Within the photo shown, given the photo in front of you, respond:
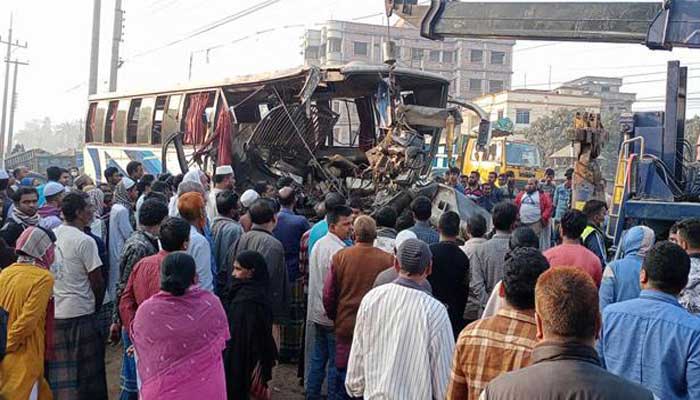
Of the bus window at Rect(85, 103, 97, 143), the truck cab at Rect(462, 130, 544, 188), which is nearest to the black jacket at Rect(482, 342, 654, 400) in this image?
the bus window at Rect(85, 103, 97, 143)

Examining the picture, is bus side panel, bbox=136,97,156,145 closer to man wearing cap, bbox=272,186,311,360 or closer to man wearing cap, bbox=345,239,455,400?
man wearing cap, bbox=272,186,311,360

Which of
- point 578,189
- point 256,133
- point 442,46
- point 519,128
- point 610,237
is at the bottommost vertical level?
point 610,237

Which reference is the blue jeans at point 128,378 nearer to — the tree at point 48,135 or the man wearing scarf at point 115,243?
the man wearing scarf at point 115,243

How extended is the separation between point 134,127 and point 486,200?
781cm

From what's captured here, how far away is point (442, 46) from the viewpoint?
6156 centimetres

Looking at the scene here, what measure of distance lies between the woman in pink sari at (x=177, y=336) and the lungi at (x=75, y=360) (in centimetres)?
149

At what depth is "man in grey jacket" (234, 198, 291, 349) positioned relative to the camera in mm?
5105

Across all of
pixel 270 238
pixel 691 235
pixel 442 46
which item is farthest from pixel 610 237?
pixel 442 46

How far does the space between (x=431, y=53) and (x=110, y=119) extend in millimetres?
50148

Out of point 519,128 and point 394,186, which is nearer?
point 394,186

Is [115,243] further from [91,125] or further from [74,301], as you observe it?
[91,125]

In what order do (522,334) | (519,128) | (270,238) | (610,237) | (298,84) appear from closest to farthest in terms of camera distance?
(522,334) → (270,238) → (610,237) → (298,84) → (519,128)

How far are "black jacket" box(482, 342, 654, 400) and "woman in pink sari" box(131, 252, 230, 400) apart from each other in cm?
183

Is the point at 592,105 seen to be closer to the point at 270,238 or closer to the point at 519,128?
the point at 519,128
